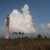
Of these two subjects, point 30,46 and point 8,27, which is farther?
point 8,27

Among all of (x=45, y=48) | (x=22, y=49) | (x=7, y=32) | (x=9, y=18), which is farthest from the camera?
(x=9, y=18)

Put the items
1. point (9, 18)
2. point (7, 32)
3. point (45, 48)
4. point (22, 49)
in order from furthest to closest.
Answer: point (9, 18)
point (7, 32)
point (45, 48)
point (22, 49)

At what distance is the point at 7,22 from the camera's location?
164 ft

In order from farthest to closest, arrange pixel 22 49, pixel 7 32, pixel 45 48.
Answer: pixel 7 32 < pixel 45 48 < pixel 22 49

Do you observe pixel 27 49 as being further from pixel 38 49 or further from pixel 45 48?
pixel 45 48

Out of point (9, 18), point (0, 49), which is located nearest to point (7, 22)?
point (9, 18)

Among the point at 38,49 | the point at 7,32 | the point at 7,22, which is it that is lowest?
the point at 38,49

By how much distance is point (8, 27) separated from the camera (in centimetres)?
4806

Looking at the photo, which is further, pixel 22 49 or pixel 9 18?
pixel 9 18

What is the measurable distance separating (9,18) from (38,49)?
40.4 meters

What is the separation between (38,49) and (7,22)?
38.4 metres

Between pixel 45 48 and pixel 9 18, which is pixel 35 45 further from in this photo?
pixel 9 18

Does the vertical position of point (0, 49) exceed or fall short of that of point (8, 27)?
it falls short

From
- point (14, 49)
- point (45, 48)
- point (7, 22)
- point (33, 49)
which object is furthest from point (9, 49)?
point (7, 22)
